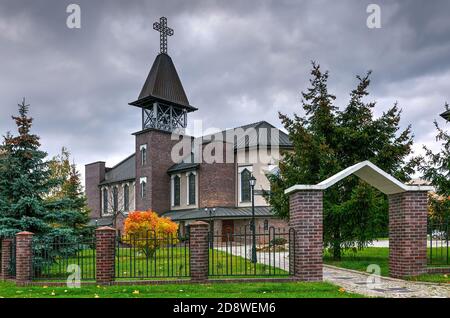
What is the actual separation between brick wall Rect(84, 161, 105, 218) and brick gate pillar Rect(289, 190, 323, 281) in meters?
47.0

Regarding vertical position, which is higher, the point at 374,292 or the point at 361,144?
the point at 361,144

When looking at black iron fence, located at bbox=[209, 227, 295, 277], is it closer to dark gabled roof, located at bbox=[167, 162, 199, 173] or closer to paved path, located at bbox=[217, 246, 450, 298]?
paved path, located at bbox=[217, 246, 450, 298]

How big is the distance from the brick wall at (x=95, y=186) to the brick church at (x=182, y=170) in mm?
1660

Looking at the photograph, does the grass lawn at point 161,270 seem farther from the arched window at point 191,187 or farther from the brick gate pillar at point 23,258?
the arched window at point 191,187

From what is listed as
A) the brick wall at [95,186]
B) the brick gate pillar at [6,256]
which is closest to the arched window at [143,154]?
the brick wall at [95,186]

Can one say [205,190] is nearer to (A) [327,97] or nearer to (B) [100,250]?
(A) [327,97]

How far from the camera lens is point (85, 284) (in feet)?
40.7

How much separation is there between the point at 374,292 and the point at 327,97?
1098cm

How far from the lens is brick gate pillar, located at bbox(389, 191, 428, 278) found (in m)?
12.5

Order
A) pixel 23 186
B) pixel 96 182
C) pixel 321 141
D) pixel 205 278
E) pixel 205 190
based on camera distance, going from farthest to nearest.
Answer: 1. pixel 96 182
2. pixel 205 190
3. pixel 321 141
4. pixel 23 186
5. pixel 205 278

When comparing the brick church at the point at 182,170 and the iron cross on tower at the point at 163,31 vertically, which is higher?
the iron cross on tower at the point at 163,31

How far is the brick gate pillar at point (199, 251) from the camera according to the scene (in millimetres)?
12047
